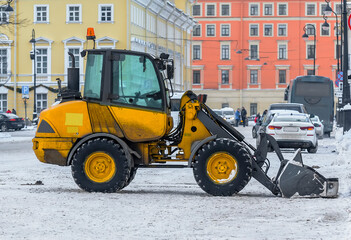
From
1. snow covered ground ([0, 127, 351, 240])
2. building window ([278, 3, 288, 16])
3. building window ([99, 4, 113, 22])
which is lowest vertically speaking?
snow covered ground ([0, 127, 351, 240])

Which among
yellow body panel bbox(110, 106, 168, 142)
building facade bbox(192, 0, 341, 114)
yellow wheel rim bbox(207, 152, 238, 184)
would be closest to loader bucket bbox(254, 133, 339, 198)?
yellow wheel rim bbox(207, 152, 238, 184)

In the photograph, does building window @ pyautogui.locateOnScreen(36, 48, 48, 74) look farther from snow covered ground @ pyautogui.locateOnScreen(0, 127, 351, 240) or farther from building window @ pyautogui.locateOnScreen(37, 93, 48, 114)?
snow covered ground @ pyautogui.locateOnScreen(0, 127, 351, 240)

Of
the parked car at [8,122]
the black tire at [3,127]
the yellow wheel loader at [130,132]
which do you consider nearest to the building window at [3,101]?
the parked car at [8,122]

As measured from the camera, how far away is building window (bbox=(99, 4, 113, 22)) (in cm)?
7275

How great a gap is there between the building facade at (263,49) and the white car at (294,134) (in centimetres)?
7999

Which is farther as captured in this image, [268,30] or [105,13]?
[268,30]

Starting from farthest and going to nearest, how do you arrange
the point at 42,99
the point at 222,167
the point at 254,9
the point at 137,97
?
1. the point at 254,9
2. the point at 42,99
3. the point at 137,97
4. the point at 222,167

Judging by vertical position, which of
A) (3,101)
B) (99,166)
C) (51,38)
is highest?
(51,38)

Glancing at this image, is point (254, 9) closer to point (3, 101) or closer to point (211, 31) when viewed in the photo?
point (211, 31)

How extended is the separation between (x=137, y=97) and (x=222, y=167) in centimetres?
189

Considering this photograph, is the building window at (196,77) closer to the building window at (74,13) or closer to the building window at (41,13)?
the building window at (74,13)

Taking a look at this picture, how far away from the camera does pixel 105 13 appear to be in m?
72.8

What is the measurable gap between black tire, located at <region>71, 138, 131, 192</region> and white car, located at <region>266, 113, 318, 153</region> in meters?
16.0

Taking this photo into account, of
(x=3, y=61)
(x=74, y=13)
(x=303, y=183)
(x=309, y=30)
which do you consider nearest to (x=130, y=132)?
(x=303, y=183)
